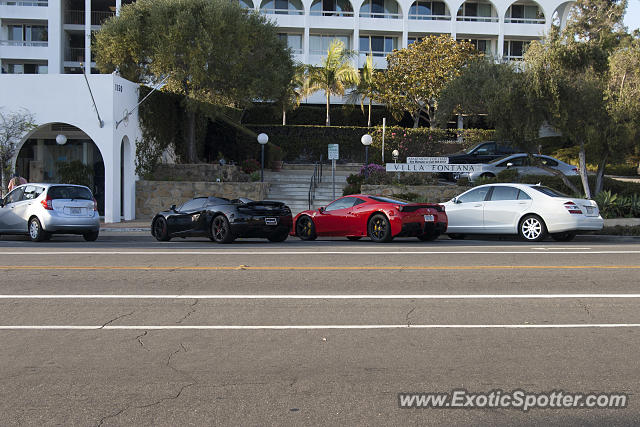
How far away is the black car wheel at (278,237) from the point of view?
17156 mm

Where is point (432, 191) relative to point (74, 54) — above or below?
below

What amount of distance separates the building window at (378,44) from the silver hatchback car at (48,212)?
39128 mm

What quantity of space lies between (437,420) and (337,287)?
201 inches

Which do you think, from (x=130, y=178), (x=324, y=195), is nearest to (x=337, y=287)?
(x=130, y=178)

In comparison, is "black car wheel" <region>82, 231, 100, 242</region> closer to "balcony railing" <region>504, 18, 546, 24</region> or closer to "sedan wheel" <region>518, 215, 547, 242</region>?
"sedan wheel" <region>518, 215, 547, 242</region>

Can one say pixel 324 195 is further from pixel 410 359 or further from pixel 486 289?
pixel 410 359

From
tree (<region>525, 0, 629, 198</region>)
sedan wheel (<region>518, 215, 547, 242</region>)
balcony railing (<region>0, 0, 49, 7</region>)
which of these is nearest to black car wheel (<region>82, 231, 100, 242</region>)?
sedan wheel (<region>518, 215, 547, 242</region>)


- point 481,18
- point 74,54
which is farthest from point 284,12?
point 74,54

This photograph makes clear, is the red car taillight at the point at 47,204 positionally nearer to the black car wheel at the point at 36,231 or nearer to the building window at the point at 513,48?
the black car wheel at the point at 36,231

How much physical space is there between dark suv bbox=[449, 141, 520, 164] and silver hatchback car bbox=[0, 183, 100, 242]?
19340mm

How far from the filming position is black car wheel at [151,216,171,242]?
17.8 metres

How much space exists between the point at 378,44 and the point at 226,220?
133 feet

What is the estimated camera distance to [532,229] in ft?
Result: 55.5

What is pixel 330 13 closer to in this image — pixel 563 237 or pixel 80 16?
pixel 80 16
